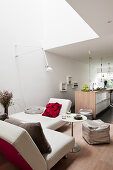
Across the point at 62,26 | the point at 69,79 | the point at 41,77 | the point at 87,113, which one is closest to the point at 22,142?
the point at 87,113

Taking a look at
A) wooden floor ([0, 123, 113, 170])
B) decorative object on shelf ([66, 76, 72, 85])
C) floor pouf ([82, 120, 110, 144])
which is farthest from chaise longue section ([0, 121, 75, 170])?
decorative object on shelf ([66, 76, 72, 85])

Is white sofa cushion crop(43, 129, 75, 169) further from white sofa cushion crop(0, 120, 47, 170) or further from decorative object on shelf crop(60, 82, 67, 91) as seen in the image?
decorative object on shelf crop(60, 82, 67, 91)

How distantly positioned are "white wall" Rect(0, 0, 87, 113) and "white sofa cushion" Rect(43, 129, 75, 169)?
2.26m

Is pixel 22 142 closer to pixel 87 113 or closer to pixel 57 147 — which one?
pixel 57 147

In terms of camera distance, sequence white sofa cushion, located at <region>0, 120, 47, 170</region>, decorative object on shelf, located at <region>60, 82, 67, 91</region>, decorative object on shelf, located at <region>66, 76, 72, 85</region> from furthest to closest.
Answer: decorative object on shelf, located at <region>66, 76, 72, 85</region> → decorative object on shelf, located at <region>60, 82, 67, 91</region> → white sofa cushion, located at <region>0, 120, 47, 170</region>

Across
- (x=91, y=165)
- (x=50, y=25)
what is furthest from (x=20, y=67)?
(x=91, y=165)

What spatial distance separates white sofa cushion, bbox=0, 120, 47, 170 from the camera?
1179 mm

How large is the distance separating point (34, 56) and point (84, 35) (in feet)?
6.34

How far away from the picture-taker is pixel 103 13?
2334 mm

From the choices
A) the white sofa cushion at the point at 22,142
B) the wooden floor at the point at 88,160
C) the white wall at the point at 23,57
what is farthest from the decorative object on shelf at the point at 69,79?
the white sofa cushion at the point at 22,142

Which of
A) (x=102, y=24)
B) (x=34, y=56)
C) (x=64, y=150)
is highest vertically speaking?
(x=102, y=24)

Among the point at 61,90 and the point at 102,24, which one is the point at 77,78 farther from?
the point at 102,24

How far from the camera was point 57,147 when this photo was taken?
5.80 feet

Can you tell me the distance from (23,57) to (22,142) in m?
3.43
